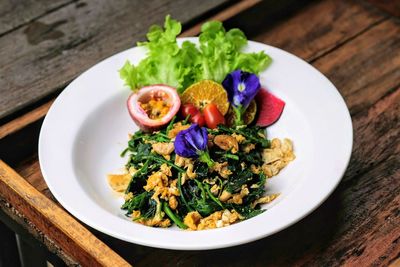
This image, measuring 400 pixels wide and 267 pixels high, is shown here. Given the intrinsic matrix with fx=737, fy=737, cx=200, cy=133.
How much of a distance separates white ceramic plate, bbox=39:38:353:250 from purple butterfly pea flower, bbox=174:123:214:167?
0.18 m

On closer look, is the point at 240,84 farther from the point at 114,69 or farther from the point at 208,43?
the point at 114,69

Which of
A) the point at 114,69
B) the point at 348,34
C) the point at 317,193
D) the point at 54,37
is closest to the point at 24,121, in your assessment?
the point at 114,69

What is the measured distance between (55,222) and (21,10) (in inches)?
37.1

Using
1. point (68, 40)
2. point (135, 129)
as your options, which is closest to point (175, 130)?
point (135, 129)

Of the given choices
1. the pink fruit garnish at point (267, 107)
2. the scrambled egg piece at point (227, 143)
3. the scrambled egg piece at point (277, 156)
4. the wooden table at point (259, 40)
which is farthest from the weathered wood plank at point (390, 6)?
the scrambled egg piece at point (227, 143)

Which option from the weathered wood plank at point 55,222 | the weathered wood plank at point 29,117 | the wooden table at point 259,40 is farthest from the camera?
the weathered wood plank at point 29,117

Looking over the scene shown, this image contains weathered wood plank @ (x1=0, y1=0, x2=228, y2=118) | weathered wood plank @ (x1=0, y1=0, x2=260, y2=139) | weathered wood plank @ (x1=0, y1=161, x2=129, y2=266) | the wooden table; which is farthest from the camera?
weathered wood plank @ (x1=0, y1=0, x2=228, y2=118)

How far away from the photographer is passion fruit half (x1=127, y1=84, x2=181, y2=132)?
69.4 inches

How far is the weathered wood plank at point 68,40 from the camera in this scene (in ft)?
6.35

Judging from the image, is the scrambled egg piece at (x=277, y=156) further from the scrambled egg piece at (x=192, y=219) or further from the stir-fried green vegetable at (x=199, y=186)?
the scrambled egg piece at (x=192, y=219)

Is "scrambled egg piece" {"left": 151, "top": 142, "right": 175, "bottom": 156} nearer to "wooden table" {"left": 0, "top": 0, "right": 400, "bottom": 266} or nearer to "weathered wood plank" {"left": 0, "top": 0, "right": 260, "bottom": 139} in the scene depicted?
"wooden table" {"left": 0, "top": 0, "right": 400, "bottom": 266}

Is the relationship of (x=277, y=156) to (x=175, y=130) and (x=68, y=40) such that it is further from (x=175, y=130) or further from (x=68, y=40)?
(x=68, y=40)

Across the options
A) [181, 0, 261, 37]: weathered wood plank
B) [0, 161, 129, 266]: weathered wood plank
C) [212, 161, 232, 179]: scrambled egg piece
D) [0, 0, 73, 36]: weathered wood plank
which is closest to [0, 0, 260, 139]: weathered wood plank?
[181, 0, 261, 37]: weathered wood plank

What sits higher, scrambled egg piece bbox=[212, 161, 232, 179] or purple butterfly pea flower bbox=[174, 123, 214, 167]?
purple butterfly pea flower bbox=[174, 123, 214, 167]
